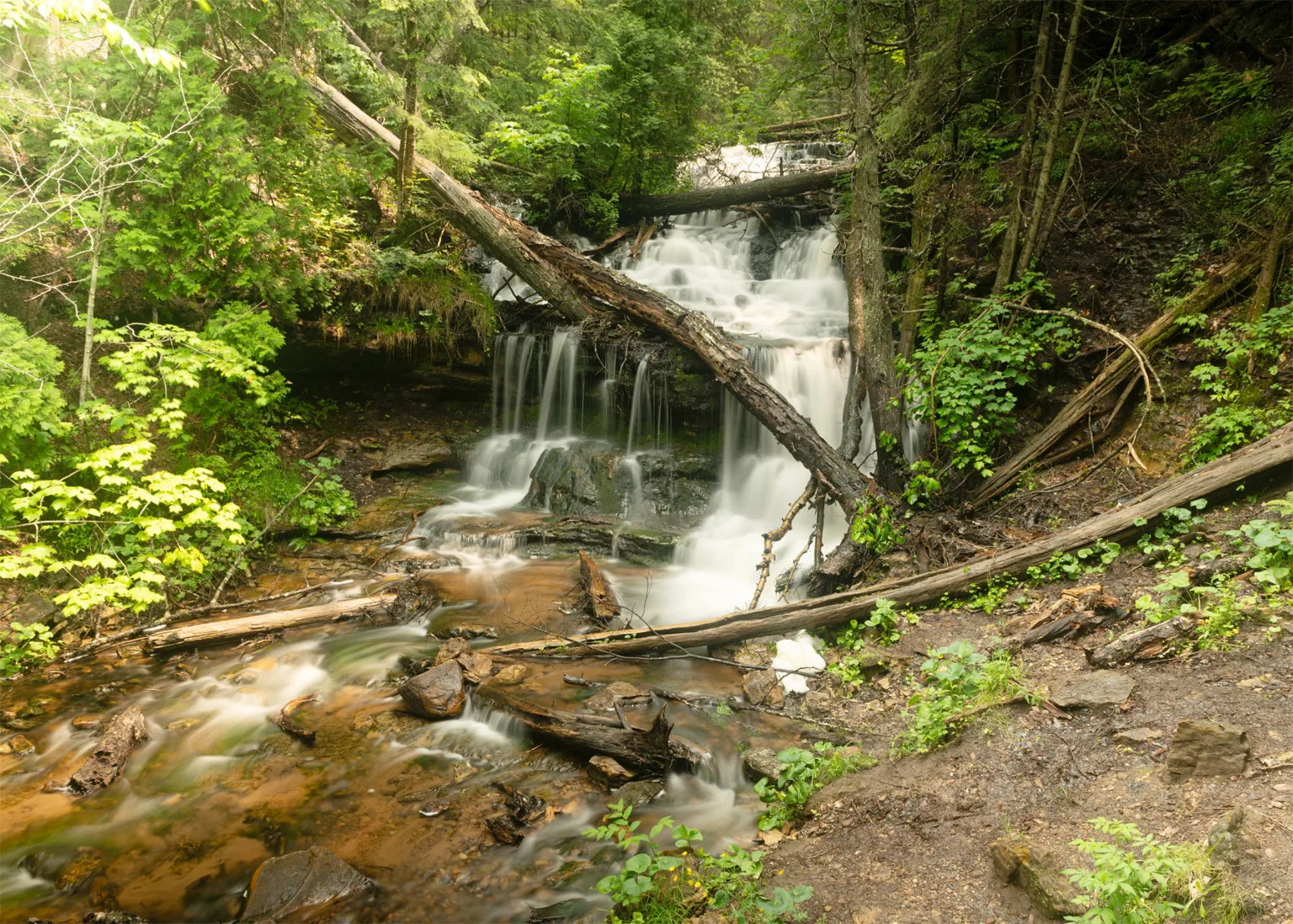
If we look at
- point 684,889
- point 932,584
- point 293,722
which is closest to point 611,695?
point 684,889

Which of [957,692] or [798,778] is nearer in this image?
[798,778]

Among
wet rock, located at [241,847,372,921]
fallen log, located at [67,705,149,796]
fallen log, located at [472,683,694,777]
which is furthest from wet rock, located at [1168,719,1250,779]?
fallen log, located at [67,705,149,796]

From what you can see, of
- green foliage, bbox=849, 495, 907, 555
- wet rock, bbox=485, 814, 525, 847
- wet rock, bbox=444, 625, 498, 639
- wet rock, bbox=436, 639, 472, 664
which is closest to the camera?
wet rock, bbox=485, 814, 525, 847

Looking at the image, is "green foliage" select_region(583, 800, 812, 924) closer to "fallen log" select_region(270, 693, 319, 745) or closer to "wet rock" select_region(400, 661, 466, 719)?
"wet rock" select_region(400, 661, 466, 719)

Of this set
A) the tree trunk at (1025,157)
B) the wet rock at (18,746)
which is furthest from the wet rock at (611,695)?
the tree trunk at (1025,157)

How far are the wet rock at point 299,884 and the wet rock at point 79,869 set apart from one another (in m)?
1.06

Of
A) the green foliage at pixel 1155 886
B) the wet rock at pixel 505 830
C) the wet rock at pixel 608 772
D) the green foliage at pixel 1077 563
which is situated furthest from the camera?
the green foliage at pixel 1077 563

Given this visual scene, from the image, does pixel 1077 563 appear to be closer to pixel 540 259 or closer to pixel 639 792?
pixel 639 792

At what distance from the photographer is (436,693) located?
18.2 feet

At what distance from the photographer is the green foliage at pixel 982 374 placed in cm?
657

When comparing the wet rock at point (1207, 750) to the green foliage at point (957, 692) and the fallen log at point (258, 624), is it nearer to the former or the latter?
the green foliage at point (957, 692)

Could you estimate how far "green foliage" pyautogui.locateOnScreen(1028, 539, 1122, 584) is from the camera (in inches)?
196

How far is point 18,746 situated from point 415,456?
6132 mm

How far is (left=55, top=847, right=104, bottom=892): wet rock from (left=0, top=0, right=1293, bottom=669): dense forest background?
2.31m
